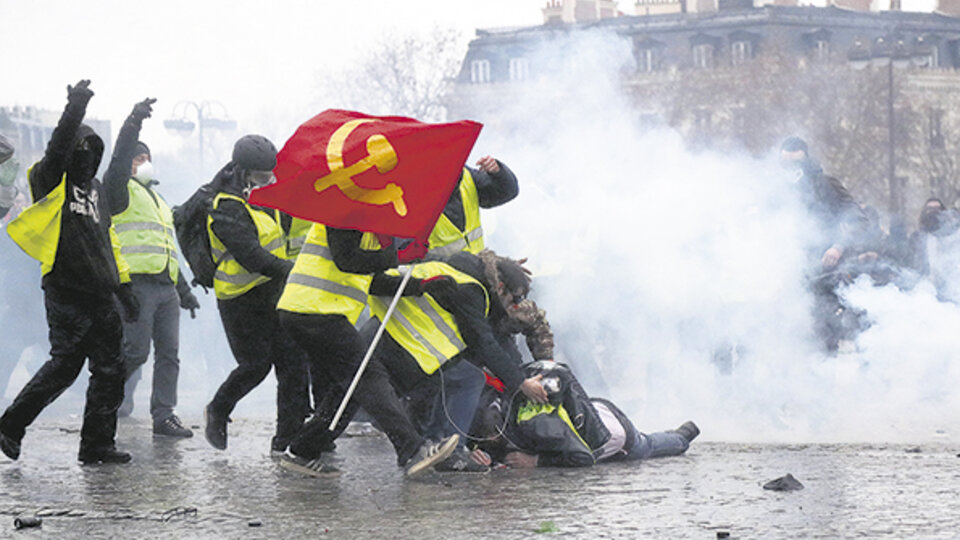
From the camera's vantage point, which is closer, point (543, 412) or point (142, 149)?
point (543, 412)

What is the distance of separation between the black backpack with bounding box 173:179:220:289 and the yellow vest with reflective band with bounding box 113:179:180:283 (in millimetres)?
1086

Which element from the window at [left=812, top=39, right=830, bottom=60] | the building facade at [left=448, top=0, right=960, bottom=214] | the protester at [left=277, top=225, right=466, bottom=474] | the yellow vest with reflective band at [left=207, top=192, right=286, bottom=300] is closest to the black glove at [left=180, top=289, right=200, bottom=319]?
the yellow vest with reflective band at [left=207, top=192, right=286, bottom=300]

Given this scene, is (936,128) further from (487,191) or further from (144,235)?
(487,191)

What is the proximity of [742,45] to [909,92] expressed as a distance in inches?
234

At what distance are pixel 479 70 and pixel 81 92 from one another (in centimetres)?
4144

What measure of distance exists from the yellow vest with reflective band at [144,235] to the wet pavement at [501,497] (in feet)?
4.72

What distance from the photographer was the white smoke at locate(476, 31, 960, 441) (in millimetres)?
10469

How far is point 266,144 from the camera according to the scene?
8.16 m

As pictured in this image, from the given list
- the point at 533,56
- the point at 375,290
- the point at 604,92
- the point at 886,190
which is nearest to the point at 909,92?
the point at 886,190

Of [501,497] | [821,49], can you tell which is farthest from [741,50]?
[501,497]

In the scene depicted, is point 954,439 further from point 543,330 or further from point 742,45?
point 742,45

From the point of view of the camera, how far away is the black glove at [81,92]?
7.24 metres

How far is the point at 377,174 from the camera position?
23.1 ft

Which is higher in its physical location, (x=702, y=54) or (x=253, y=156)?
(x=702, y=54)
